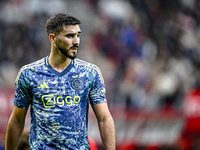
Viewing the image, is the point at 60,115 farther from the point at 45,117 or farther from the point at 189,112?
the point at 189,112

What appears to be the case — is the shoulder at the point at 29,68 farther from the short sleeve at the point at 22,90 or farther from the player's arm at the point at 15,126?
the player's arm at the point at 15,126

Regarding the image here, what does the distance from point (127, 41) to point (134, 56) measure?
2.71ft

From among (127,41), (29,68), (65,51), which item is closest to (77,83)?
(65,51)

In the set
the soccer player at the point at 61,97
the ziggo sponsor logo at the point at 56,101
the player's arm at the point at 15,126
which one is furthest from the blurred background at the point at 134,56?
the ziggo sponsor logo at the point at 56,101

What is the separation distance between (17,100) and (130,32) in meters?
9.56

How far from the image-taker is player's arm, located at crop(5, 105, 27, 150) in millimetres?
3766

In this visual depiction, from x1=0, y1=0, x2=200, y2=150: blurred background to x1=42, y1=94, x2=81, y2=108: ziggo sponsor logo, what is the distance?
5595mm

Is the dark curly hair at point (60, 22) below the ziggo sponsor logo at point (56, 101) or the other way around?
the other way around

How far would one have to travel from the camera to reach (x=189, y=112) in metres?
9.20

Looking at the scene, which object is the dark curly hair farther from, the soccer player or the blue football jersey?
the blue football jersey

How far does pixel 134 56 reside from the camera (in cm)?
1214

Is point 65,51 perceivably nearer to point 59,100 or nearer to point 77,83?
point 77,83

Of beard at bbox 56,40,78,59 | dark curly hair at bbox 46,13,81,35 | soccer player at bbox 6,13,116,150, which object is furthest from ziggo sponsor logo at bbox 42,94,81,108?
dark curly hair at bbox 46,13,81,35

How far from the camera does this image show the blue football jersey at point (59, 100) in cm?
358
